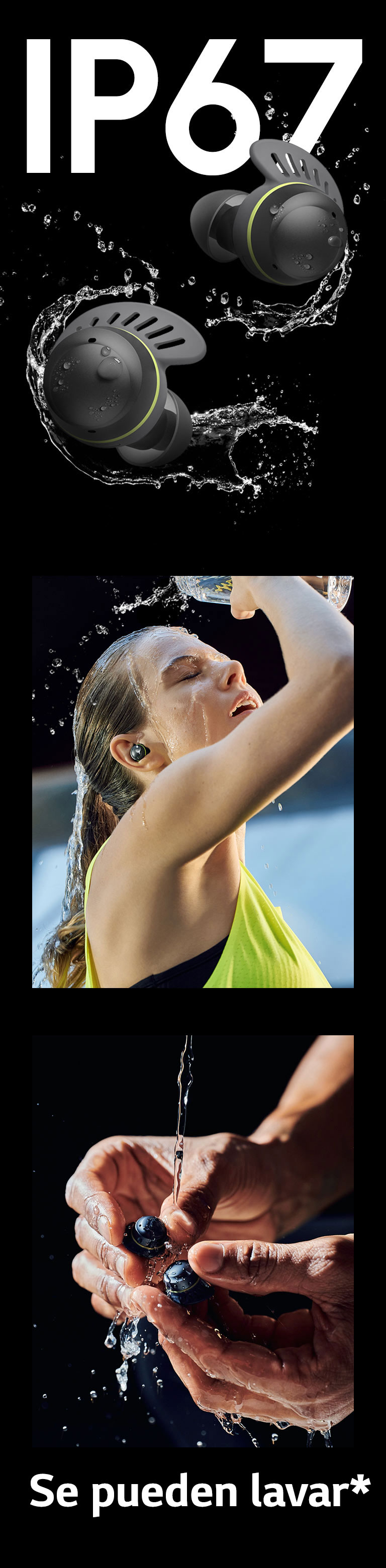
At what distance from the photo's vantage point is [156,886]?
139 centimetres

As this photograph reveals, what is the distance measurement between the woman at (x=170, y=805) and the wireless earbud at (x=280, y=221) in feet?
1.23

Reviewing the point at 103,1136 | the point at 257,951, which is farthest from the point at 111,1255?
the point at 257,951

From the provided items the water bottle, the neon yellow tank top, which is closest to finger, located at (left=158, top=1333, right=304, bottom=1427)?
the neon yellow tank top

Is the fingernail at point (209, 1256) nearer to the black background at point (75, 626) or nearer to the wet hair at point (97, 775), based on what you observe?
the wet hair at point (97, 775)

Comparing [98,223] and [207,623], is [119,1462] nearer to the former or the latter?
[207,623]

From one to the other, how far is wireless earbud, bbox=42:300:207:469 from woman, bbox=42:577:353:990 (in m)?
0.21

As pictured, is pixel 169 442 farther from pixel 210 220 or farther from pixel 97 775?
pixel 97 775

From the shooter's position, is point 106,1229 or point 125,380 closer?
point 125,380

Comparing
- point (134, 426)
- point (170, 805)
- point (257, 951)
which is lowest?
point (257, 951)

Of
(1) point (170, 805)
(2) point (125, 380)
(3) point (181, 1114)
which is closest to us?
(2) point (125, 380)

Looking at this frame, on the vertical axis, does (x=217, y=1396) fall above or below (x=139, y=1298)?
below

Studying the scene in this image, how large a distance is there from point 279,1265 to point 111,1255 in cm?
22

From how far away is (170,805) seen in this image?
1.36m

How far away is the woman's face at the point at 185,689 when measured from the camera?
4.58ft
